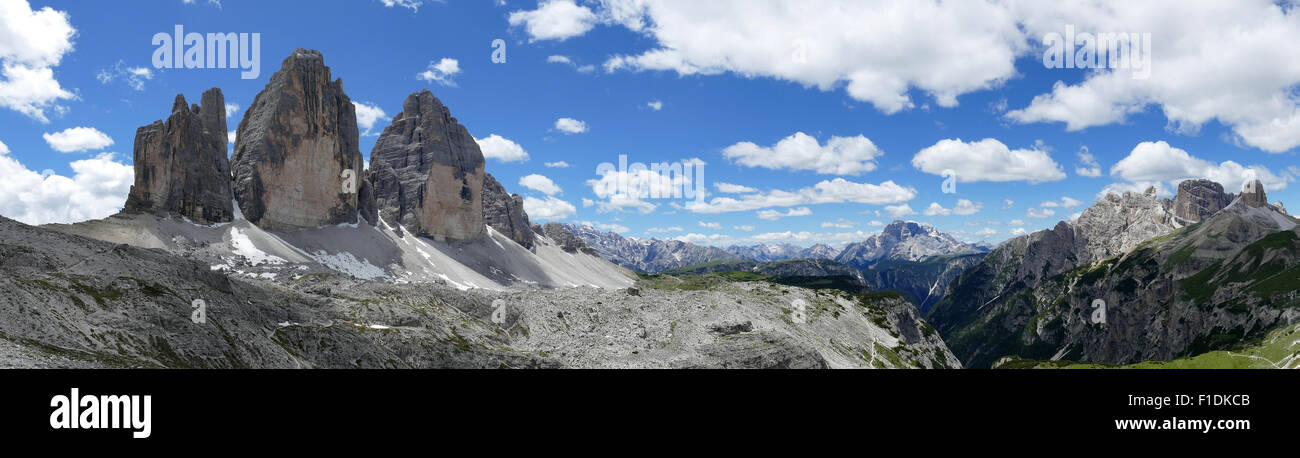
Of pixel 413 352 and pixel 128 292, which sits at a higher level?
pixel 128 292

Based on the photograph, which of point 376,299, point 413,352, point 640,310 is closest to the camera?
point 413,352

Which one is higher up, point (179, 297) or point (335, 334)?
point (179, 297)
